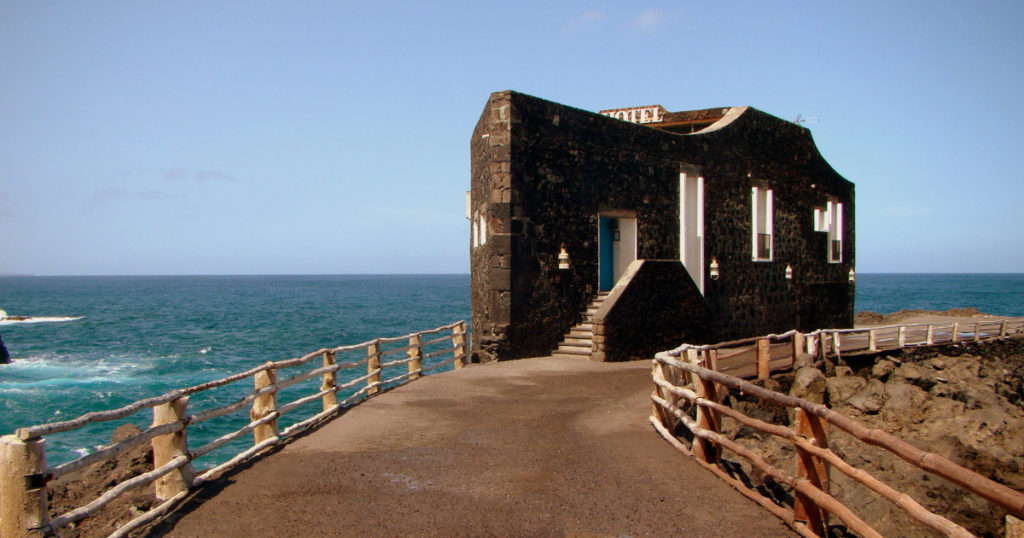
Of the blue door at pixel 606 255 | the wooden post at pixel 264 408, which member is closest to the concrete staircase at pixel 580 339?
the blue door at pixel 606 255

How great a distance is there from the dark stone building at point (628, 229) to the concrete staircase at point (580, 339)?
0.13ft

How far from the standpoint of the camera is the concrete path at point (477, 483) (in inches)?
201

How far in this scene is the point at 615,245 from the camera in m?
17.1

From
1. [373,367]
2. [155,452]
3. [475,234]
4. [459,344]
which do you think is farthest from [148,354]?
[155,452]

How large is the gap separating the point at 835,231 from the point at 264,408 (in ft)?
72.6

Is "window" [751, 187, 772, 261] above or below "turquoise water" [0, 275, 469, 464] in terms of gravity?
above

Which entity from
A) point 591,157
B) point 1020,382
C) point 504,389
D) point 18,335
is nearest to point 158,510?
point 504,389

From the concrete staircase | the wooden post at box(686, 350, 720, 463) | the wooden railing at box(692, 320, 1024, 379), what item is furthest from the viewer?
the concrete staircase

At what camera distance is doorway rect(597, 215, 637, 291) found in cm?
1698

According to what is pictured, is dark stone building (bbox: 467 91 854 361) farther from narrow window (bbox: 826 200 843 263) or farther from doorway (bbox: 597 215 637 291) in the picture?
narrow window (bbox: 826 200 843 263)

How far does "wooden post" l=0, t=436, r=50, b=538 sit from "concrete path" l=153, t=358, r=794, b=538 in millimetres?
886

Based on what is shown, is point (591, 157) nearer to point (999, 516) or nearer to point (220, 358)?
point (999, 516)

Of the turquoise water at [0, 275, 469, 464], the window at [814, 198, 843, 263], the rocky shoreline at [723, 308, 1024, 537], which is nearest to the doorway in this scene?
the rocky shoreline at [723, 308, 1024, 537]

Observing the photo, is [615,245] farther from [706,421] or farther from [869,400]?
[706,421]
